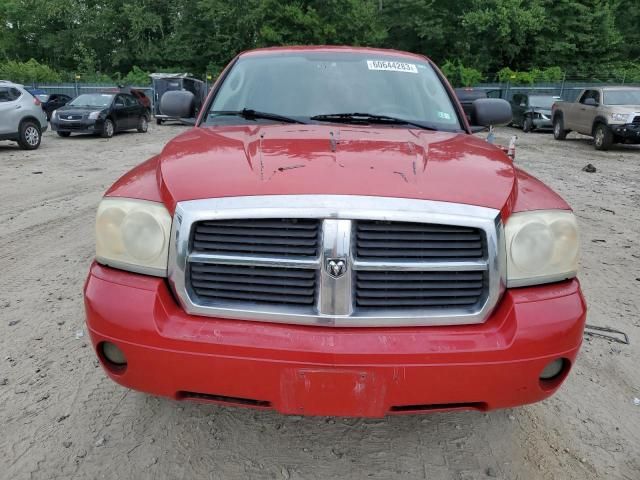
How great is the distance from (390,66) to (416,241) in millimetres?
1976

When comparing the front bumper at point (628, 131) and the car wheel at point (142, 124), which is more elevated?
the front bumper at point (628, 131)

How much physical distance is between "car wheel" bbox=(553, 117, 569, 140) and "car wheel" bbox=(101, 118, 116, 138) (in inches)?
588

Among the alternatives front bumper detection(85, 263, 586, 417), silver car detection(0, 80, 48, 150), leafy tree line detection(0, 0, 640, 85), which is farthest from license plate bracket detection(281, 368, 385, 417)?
leafy tree line detection(0, 0, 640, 85)

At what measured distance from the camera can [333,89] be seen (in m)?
3.23

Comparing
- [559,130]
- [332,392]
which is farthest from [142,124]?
[332,392]

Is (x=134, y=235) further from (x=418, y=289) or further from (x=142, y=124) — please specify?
(x=142, y=124)

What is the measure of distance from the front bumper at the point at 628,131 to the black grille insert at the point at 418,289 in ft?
46.7

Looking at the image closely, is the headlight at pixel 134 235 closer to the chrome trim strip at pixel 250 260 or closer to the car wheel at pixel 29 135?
the chrome trim strip at pixel 250 260

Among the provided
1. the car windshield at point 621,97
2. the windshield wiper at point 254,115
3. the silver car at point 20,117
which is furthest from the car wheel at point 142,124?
the windshield wiper at point 254,115

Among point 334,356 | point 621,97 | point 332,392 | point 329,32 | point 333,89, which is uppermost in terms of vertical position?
point 333,89

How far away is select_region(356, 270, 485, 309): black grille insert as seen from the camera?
6.25ft

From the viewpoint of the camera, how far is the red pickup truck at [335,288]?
182 centimetres

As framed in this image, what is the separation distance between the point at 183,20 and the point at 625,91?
120 feet

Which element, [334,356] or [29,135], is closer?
[334,356]
